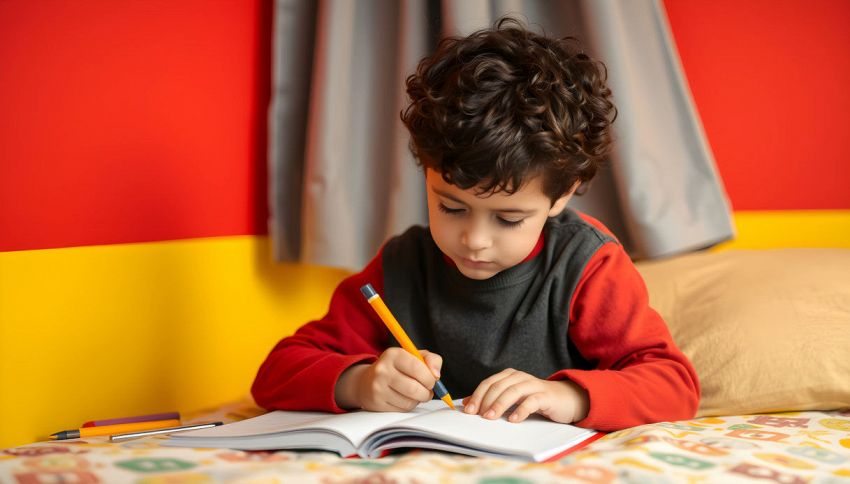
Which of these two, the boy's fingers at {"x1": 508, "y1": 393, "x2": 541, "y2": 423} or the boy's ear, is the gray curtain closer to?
the boy's ear

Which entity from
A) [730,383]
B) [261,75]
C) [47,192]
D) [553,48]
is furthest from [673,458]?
[261,75]

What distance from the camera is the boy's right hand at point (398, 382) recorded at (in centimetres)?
98

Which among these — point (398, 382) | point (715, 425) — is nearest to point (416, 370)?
point (398, 382)

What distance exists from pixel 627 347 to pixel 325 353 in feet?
1.27

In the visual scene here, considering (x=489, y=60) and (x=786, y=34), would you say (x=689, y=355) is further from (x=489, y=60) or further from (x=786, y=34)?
(x=786, y=34)

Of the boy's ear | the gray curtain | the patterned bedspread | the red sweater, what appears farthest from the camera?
the gray curtain

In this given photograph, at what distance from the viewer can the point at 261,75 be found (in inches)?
64.1

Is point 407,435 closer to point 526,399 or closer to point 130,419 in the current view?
point 526,399

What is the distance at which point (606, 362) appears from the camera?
1119 millimetres

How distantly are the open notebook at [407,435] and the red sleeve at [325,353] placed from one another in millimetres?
84

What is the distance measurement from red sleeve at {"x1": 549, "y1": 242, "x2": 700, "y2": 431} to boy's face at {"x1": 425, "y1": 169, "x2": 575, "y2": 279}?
0.36ft

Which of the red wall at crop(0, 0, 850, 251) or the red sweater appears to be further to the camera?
the red wall at crop(0, 0, 850, 251)

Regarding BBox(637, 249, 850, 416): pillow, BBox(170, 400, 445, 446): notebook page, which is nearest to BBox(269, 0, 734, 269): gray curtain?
BBox(637, 249, 850, 416): pillow

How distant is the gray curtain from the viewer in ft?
5.22
